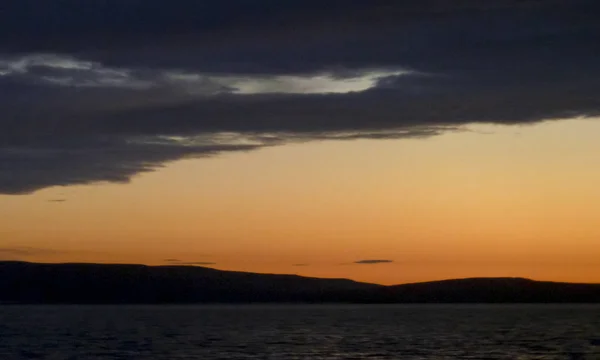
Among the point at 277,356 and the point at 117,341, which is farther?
the point at 117,341

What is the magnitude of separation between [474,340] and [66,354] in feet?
112

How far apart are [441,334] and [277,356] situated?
36.4m

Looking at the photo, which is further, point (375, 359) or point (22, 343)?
point (22, 343)

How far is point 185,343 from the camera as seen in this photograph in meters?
83.5

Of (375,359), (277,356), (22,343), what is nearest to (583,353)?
(375,359)

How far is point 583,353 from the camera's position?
70.4 m

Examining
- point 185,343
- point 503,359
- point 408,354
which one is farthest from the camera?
point 185,343

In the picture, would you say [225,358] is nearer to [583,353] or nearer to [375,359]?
[375,359]

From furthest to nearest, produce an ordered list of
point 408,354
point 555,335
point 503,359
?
point 555,335 < point 408,354 < point 503,359

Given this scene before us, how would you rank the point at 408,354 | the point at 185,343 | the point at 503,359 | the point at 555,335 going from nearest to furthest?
the point at 503,359, the point at 408,354, the point at 185,343, the point at 555,335

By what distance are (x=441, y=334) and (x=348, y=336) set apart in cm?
984

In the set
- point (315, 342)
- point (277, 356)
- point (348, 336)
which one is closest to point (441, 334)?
point (348, 336)

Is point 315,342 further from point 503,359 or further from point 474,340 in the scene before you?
point 503,359

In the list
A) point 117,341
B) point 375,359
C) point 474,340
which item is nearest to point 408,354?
point 375,359
